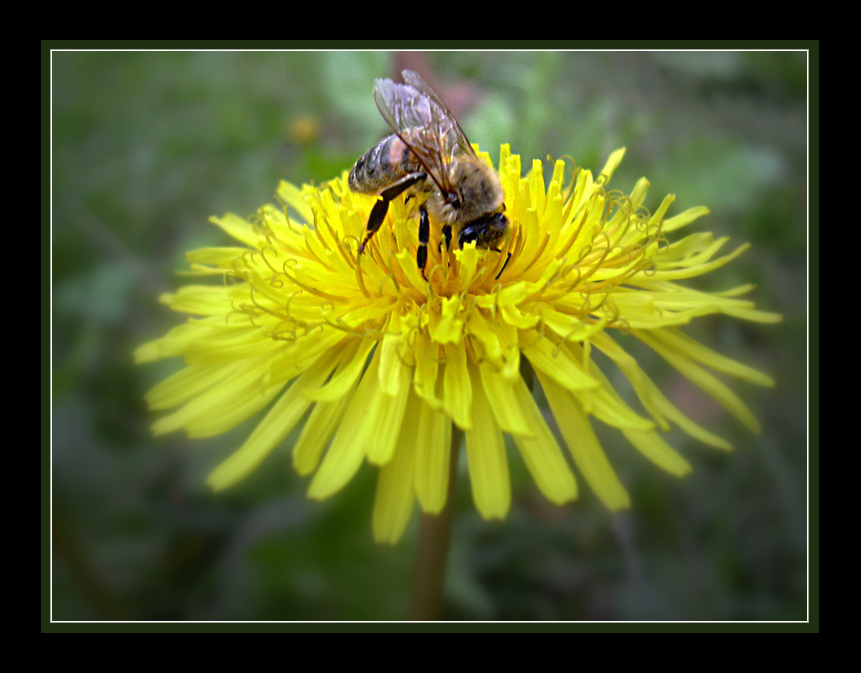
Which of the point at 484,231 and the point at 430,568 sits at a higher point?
the point at 484,231

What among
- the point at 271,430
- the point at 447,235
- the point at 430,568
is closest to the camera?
the point at 271,430

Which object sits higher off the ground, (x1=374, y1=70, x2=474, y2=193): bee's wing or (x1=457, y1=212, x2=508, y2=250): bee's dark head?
(x1=374, y1=70, x2=474, y2=193): bee's wing

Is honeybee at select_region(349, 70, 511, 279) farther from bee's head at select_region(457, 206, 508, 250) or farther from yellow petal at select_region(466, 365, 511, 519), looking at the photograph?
yellow petal at select_region(466, 365, 511, 519)

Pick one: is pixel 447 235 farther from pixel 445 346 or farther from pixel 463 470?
pixel 463 470

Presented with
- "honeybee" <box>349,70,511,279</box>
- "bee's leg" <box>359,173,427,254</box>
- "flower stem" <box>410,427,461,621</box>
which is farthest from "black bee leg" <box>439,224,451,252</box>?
"flower stem" <box>410,427,461,621</box>

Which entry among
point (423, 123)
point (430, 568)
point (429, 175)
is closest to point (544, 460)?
point (430, 568)
